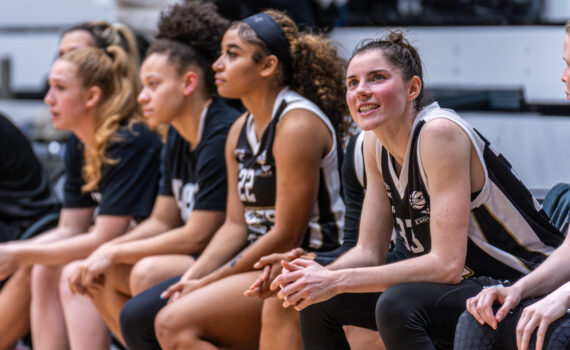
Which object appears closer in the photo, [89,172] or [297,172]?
[297,172]

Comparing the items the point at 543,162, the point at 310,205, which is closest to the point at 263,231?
the point at 310,205

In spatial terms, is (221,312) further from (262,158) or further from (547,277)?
(547,277)

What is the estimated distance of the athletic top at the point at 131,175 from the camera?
287 centimetres

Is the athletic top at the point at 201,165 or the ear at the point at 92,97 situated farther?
the ear at the point at 92,97

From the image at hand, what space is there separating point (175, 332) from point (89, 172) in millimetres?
936

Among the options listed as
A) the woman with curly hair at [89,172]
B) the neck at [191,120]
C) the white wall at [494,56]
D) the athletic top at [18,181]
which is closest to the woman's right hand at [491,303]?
the neck at [191,120]

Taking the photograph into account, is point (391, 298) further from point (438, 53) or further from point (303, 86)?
point (438, 53)

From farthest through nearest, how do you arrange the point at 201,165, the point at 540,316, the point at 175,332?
1. the point at 201,165
2. the point at 175,332
3. the point at 540,316

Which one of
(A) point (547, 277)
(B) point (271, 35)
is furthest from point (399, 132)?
(B) point (271, 35)

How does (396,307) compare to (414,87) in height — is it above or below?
below

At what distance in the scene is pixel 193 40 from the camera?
2.76 m

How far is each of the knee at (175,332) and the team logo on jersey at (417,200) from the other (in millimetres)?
769

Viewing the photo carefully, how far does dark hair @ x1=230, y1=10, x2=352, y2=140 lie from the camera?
8.07ft

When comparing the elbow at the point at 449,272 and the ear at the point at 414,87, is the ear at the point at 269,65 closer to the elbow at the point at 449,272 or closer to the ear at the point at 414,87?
the ear at the point at 414,87
